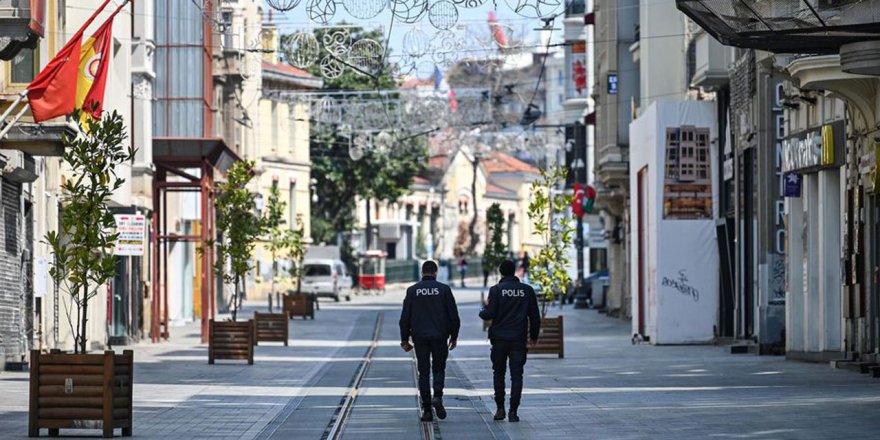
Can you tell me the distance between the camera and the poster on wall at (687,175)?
135ft

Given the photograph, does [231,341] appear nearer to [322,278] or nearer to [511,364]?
[511,364]

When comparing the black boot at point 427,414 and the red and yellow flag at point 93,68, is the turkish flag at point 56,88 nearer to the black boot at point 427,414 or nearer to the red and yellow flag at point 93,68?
the red and yellow flag at point 93,68

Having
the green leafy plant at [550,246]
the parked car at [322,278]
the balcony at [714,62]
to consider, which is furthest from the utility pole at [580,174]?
the green leafy plant at [550,246]

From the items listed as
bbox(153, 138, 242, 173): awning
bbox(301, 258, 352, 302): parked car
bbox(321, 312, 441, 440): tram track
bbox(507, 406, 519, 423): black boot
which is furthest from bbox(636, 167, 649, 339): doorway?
bbox(301, 258, 352, 302): parked car

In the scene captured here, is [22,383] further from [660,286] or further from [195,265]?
[195,265]

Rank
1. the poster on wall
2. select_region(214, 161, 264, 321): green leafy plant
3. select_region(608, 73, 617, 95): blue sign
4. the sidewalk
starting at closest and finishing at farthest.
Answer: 1. the sidewalk
2. select_region(214, 161, 264, 321): green leafy plant
3. the poster on wall
4. select_region(608, 73, 617, 95): blue sign

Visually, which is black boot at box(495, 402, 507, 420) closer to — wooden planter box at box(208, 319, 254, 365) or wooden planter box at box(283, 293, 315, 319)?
wooden planter box at box(208, 319, 254, 365)

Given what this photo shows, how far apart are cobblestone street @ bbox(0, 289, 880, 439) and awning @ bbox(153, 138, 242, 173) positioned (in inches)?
264

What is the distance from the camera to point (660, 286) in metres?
40.8

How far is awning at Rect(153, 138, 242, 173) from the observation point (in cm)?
4544

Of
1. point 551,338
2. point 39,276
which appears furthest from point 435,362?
point 551,338

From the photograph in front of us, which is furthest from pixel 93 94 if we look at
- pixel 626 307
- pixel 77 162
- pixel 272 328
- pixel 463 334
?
pixel 626 307

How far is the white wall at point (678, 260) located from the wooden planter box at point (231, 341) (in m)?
10.8

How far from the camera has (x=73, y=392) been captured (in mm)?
17469
